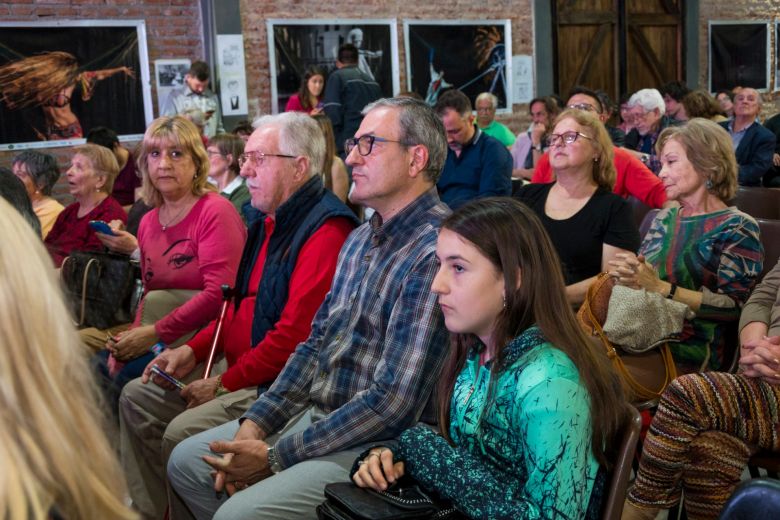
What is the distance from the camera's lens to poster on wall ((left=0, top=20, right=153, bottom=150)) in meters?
8.55

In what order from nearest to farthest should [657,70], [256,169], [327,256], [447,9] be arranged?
[327,256] < [256,169] < [447,9] < [657,70]

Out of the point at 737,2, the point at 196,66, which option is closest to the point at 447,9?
the point at 196,66

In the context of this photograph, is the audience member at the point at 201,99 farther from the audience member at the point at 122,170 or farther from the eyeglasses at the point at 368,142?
the eyeglasses at the point at 368,142

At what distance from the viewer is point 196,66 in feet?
28.9

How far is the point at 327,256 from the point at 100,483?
1.96m

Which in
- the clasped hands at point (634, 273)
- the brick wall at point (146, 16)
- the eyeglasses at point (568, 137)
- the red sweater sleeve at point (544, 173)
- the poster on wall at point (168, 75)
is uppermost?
the brick wall at point (146, 16)

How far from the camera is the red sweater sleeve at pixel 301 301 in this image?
295 cm

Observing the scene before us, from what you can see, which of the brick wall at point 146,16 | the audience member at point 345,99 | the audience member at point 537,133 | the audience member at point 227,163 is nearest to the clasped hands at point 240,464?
the audience member at point 227,163

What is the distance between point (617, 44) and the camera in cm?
1278

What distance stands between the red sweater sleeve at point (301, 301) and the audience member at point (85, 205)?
7.08 feet

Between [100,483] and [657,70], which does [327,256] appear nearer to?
[100,483]

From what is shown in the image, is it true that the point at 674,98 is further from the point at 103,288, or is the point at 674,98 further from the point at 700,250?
the point at 103,288

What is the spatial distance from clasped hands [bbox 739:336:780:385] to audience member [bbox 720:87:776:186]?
5157mm

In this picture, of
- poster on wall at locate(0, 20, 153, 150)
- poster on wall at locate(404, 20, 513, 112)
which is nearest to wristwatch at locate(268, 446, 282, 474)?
poster on wall at locate(0, 20, 153, 150)
